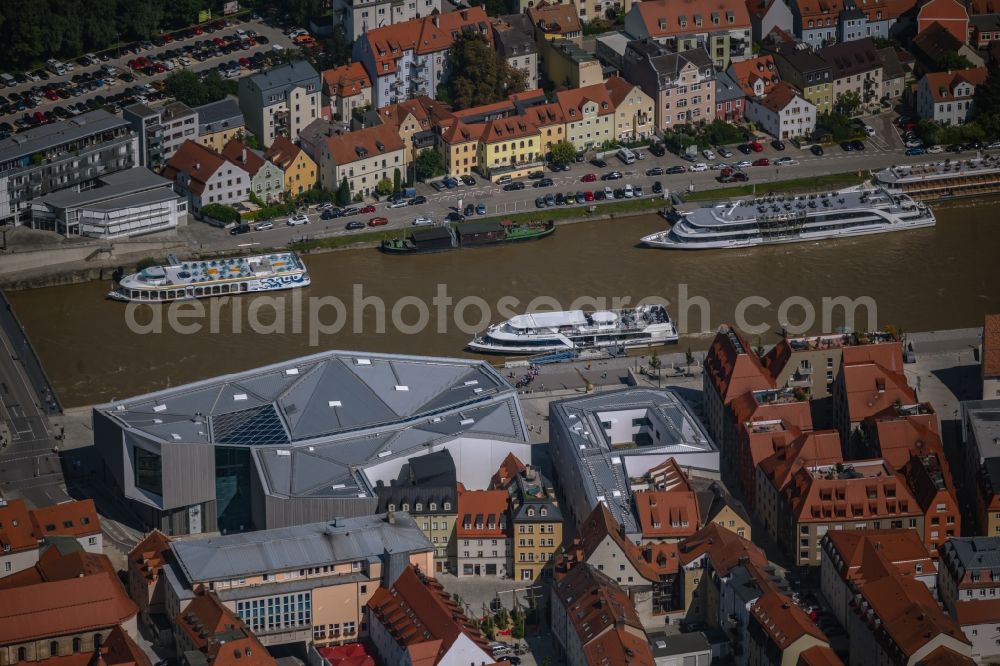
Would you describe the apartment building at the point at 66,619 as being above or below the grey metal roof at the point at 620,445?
below

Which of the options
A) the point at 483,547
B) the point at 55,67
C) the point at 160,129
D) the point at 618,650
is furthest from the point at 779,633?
the point at 55,67

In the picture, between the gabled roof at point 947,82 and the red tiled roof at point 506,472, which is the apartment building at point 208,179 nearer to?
the red tiled roof at point 506,472

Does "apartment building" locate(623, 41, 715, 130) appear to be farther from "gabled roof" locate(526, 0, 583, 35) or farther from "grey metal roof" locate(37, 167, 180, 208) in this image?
"grey metal roof" locate(37, 167, 180, 208)

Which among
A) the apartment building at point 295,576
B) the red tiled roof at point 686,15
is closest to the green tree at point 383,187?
the red tiled roof at point 686,15

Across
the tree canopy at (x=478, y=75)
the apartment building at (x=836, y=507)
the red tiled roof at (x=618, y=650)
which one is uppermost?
the tree canopy at (x=478, y=75)

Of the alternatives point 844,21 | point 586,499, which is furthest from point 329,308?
point 844,21

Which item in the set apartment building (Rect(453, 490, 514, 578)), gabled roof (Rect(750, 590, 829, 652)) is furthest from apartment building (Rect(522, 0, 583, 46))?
gabled roof (Rect(750, 590, 829, 652))

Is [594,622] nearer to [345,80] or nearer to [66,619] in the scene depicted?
[66,619]
